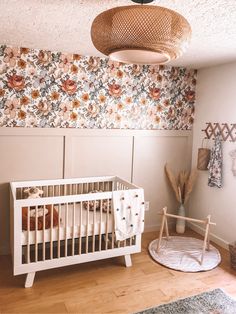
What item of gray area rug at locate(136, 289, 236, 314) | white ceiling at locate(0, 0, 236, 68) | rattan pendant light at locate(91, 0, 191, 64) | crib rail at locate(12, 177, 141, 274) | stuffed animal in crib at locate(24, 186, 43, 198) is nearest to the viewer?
rattan pendant light at locate(91, 0, 191, 64)

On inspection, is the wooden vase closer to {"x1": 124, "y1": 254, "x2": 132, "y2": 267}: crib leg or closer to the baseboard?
the baseboard

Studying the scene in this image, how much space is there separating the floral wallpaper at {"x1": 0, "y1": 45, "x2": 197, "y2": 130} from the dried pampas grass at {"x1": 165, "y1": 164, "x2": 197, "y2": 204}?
0.64m

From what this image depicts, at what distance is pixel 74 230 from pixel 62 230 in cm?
11

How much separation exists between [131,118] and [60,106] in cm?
91

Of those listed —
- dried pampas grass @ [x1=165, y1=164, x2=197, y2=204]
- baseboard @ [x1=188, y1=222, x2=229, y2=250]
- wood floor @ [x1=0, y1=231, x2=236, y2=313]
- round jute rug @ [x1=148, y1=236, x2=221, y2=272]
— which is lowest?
wood floor @ [x1=0, y1=231, x2=236, y2=313]

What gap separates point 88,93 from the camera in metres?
3.40

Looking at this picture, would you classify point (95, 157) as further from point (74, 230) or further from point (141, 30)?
point (141, 30)

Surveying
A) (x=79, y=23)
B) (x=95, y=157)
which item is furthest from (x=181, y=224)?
(x=79, y=23)

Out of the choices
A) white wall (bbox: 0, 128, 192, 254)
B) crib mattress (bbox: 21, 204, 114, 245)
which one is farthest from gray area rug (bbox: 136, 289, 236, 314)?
white wall (bbox: 0, 128, 192, 254)

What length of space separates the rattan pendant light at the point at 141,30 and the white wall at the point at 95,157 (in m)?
2.02

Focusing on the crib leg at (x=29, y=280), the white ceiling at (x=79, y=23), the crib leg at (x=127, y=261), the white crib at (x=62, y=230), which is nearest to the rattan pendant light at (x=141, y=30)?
the white ceiling at (x=79, y=23)

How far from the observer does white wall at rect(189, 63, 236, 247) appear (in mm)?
3439

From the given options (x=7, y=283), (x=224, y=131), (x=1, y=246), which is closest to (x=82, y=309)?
(x=7, y=283)

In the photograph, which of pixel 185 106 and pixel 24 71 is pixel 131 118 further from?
pixel 24 71
